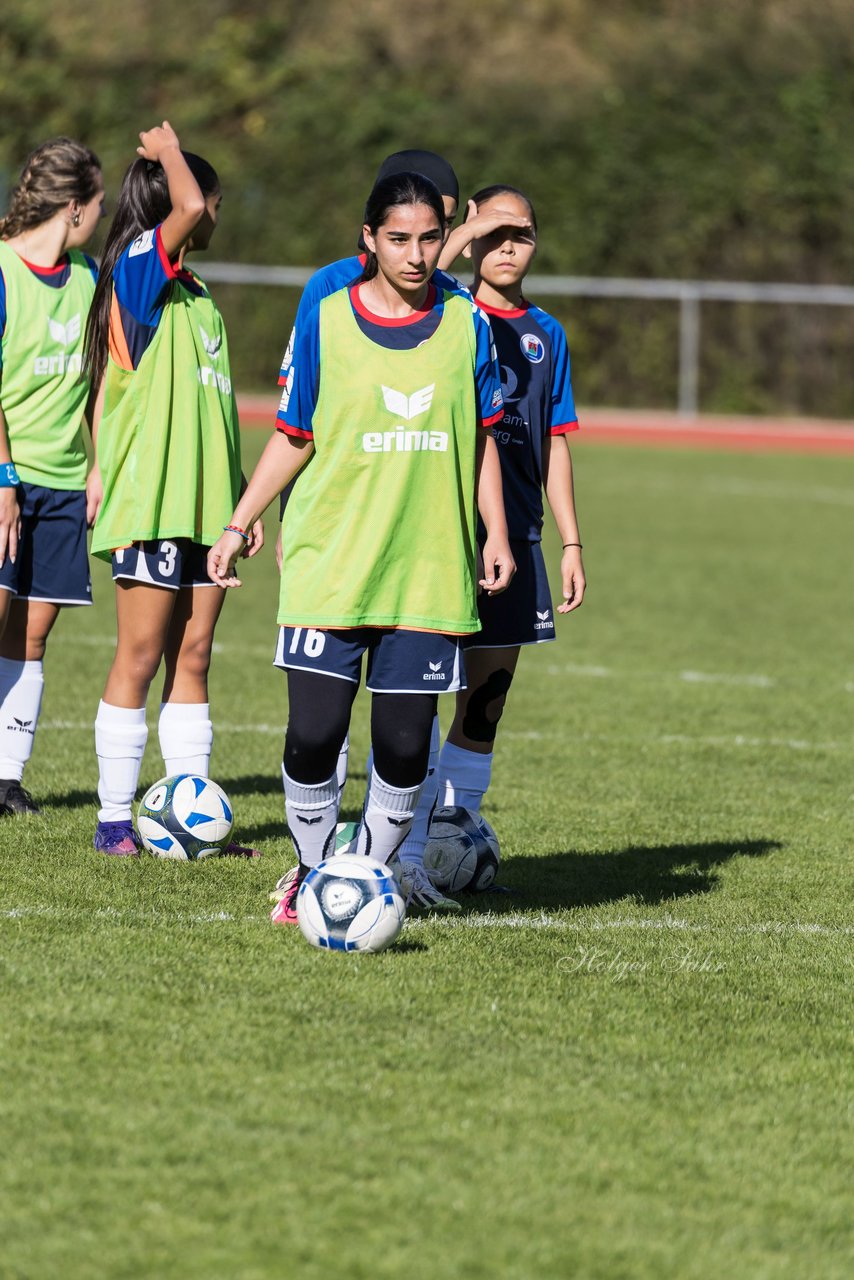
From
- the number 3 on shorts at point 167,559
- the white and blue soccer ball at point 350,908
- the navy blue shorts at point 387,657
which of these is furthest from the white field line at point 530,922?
the number 3 on shorts at point 167,559

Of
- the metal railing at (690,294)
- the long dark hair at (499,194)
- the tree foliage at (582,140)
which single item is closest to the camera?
the long dark hair at (499,194)

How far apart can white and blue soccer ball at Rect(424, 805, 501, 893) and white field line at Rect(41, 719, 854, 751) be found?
2.64 m

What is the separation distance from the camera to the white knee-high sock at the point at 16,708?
6.50m

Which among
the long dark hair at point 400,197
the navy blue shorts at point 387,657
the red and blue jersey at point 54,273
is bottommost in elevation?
the navy blue shorts at point 387,657

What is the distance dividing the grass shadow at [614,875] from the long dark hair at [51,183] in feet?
8.68

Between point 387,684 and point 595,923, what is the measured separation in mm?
1080

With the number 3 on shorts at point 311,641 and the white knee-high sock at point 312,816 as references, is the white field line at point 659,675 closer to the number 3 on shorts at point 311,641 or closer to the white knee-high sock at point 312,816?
the white knee-high sock at point 312,816

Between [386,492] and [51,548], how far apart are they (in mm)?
2035

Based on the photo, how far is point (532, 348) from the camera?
213 inches

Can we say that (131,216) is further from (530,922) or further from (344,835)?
(530,922)

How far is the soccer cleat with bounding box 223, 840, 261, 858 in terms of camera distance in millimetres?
5922

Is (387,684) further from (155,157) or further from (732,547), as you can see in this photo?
(732,547)

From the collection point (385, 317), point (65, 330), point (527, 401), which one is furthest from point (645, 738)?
point (385, 317)

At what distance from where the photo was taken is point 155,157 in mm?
5277
